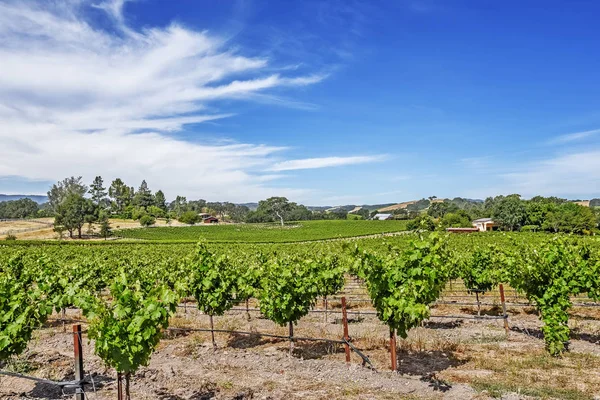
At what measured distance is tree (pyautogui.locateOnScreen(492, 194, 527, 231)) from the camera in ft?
311

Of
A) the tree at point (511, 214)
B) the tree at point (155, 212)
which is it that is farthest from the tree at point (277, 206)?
the tree at point (511, 214)

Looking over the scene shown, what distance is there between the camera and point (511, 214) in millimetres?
95312

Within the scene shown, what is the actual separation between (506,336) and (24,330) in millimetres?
12748

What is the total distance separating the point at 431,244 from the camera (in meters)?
8.86

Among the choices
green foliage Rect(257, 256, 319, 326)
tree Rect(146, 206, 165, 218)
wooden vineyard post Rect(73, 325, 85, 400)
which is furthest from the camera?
tree Rect(146, 206, 165, 218)

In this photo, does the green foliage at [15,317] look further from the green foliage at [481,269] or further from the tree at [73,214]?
the tree at [73,214]

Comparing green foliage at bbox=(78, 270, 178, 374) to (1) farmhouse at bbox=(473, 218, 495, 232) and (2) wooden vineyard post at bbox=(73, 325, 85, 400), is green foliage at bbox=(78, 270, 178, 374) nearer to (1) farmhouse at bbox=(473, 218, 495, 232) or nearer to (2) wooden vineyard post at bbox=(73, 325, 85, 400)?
(2) wooden vineyard post at bbox=(73, 325, 85, 400)

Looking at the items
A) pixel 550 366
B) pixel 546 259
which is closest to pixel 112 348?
pixel 550 366

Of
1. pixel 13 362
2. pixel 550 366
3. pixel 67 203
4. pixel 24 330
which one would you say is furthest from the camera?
pixel 67 203

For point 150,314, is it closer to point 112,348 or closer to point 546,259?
point 112,348

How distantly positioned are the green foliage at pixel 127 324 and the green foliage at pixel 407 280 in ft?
15.2

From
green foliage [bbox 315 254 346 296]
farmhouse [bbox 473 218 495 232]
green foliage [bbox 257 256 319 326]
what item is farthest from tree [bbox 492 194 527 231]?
green foliage [bbox 257 256 319 326]

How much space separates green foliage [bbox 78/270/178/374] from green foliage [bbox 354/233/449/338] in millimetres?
4644

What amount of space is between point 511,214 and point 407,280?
324ft
